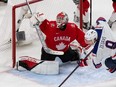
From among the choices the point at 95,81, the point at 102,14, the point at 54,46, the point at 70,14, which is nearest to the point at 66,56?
the point at 54,46

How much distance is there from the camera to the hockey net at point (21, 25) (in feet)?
9.02

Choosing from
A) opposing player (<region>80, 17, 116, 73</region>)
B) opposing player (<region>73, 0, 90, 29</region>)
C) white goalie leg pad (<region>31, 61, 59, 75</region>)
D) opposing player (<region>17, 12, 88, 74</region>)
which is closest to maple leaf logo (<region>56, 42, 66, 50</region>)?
opposing player (<region>17, 12, 88, 74</region>)

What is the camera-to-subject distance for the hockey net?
2.75 metres

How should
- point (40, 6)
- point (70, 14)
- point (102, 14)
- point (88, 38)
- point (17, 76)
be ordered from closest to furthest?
point (88, 38), point (17, 76), point (40, 6), point (70, 14), point (102, 14)

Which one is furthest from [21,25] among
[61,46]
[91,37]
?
[91,37]

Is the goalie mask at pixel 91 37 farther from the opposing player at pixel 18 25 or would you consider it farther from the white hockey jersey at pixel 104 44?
the opposing player at pixel 18 25

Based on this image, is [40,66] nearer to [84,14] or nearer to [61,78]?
[61,78]

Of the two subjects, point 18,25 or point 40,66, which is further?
point 18,25

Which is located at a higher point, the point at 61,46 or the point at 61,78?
the point at 61,46

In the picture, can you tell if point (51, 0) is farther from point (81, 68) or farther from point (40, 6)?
point (81, 68)

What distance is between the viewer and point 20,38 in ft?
10.2

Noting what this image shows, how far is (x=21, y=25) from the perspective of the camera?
310 cm

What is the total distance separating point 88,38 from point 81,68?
13.7 inches

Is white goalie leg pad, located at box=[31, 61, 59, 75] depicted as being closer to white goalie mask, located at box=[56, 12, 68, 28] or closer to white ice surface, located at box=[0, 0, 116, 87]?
white ice surface, located at box=[0, 0, 116, 87]
